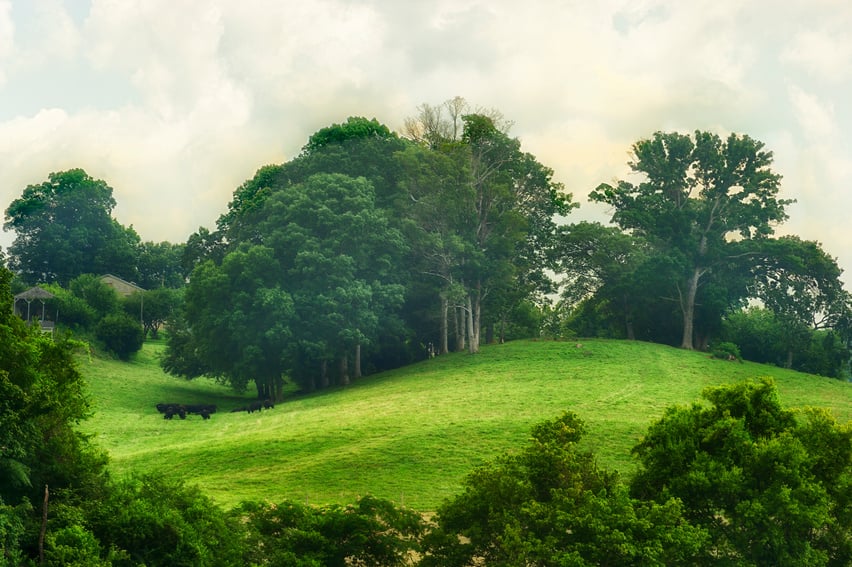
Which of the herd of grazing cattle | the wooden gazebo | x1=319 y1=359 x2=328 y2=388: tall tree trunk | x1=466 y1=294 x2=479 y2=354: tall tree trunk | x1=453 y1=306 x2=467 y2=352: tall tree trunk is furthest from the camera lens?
the wooden gazebo

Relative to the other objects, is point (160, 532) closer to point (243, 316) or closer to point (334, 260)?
point (243, 316)

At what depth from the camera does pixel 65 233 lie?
11719cm

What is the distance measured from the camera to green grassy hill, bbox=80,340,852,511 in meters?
39.1

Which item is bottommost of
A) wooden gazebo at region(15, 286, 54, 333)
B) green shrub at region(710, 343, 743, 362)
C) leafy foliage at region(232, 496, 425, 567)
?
leafy foliage at region(232, 496, 425, 567)

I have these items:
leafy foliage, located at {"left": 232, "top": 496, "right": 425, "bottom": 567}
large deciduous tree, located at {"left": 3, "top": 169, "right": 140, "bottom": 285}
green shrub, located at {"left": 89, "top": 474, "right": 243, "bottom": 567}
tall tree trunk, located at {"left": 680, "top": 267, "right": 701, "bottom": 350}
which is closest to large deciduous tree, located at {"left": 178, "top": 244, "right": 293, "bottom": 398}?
tall tree trunk, located at {"left": 680, "top": 267, "right": 701, "bottom": 350}

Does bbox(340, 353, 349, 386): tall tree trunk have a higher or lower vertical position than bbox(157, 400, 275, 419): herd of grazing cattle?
higher

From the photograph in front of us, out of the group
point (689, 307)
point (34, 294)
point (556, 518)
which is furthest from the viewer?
point (34, 294)

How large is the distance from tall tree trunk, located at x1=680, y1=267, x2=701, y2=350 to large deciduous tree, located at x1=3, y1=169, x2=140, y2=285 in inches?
3089

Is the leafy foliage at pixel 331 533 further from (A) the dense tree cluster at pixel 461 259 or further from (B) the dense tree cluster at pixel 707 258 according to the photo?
(B) the dense tree cluster at pixel 707 258

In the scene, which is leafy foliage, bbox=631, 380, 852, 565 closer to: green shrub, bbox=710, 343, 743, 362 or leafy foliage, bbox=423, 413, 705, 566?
leafy foliage, bbox=423, 413, 705, 566

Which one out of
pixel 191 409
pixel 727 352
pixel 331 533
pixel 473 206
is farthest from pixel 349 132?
pixel 331 533

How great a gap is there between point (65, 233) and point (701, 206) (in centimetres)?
8292

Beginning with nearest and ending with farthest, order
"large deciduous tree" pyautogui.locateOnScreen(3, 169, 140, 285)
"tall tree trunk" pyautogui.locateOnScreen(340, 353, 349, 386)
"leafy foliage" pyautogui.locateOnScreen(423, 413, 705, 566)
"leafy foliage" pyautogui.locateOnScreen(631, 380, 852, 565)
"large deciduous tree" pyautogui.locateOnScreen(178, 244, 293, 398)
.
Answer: "leafy foliage" pyautogui.locateOnScreen(423, 413, 705, 566), "leafy foliage" pyautogui.locateOnScreen(631, 380, 852, 565), "large deciduous tree" pyautogui.locateOnScreen(178, 244, 293, 398), "tall tree trunk" pyautogui.locateOnScreen(340, 353, 349, 386), "large deciduous tree" pyautogui.locateOnScreen(3, 169, 140, 285)

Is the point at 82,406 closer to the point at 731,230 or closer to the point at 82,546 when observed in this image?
the point at 82,546
